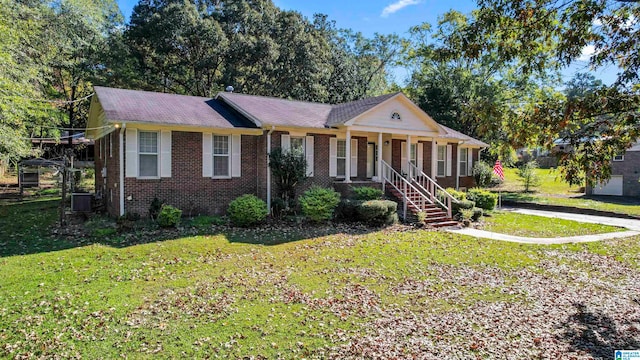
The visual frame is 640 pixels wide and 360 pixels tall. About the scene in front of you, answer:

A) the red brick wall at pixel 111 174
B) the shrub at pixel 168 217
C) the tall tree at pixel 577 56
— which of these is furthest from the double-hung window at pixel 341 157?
the tall tree at pixel 577 56

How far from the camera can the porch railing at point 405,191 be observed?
15.0 metres

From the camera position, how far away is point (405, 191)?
583 inches

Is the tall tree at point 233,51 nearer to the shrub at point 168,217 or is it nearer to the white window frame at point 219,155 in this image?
the white window frame at point 219,155

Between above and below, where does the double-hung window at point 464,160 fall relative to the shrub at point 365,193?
above

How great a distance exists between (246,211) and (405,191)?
633cm

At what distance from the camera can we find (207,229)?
12.1 m

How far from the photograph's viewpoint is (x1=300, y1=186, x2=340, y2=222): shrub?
43.0 ft

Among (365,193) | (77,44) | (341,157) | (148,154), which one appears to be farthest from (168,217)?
(77,44)

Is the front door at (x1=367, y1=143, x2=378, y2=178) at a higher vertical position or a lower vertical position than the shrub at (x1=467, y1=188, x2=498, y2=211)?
higher

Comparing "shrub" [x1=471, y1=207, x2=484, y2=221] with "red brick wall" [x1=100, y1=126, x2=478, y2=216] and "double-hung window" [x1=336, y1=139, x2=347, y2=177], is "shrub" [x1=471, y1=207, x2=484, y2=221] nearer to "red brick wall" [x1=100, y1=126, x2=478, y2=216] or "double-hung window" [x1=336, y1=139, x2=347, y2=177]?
"double-hung window" [x1=336, y1=139, x2=347, y2=177]

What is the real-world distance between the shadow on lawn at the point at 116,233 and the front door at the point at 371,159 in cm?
518

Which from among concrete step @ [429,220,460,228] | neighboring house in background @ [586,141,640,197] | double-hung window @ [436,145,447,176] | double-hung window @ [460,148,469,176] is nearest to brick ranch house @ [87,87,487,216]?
concrete step @ [429,220,460,228]

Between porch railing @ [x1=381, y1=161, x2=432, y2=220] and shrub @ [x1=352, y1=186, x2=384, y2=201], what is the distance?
114 cm

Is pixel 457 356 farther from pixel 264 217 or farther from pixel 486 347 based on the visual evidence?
pixel 264 217
